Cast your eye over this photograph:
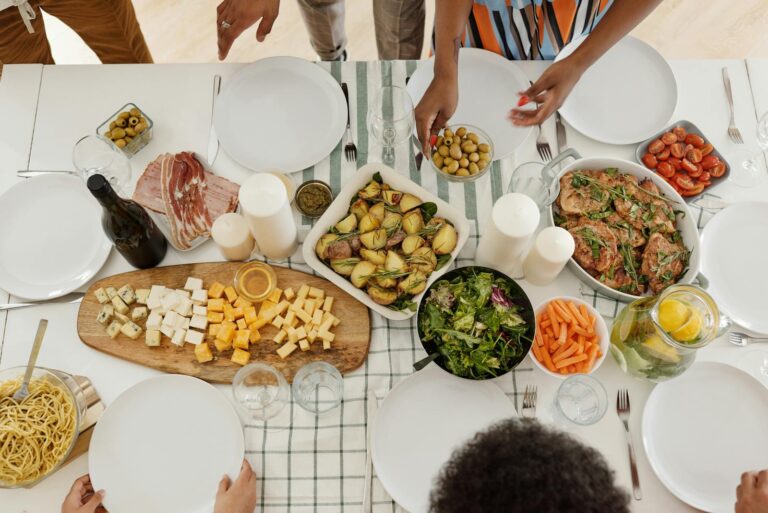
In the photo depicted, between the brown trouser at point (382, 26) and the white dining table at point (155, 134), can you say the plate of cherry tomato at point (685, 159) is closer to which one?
the white dining table at point (155, 134)

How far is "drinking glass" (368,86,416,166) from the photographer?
5.19 ft

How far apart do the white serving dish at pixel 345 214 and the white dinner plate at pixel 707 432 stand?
1.96 feet

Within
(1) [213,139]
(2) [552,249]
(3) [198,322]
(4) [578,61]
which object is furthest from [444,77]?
(3) [198,322]

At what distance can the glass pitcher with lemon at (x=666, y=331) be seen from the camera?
118 cm

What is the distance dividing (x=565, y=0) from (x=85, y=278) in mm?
1565

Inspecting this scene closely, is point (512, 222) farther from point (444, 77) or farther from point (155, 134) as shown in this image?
point (155, 134)

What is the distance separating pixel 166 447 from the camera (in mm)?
1309

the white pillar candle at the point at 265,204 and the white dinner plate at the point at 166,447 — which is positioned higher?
the white pillar candle at the point at 265,204

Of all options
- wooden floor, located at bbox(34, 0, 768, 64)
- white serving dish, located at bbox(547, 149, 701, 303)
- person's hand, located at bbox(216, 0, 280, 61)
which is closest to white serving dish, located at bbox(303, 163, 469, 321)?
white serving dish, located at bbox(547, 149, 701, 303)

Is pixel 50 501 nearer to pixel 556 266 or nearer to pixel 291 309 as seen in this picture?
pixel 291 309

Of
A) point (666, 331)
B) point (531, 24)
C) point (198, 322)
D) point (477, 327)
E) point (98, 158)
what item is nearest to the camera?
point (666, 331)

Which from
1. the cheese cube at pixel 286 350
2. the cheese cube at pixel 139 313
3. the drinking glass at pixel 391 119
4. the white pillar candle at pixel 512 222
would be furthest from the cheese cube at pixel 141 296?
the white pillar candle at pixel 512 222

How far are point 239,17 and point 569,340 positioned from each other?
1307 mm

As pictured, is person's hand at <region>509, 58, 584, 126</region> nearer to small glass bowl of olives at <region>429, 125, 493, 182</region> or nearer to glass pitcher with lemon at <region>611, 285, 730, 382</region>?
small glass bowl of olives at <region>429, 125, 493, 182</region>
